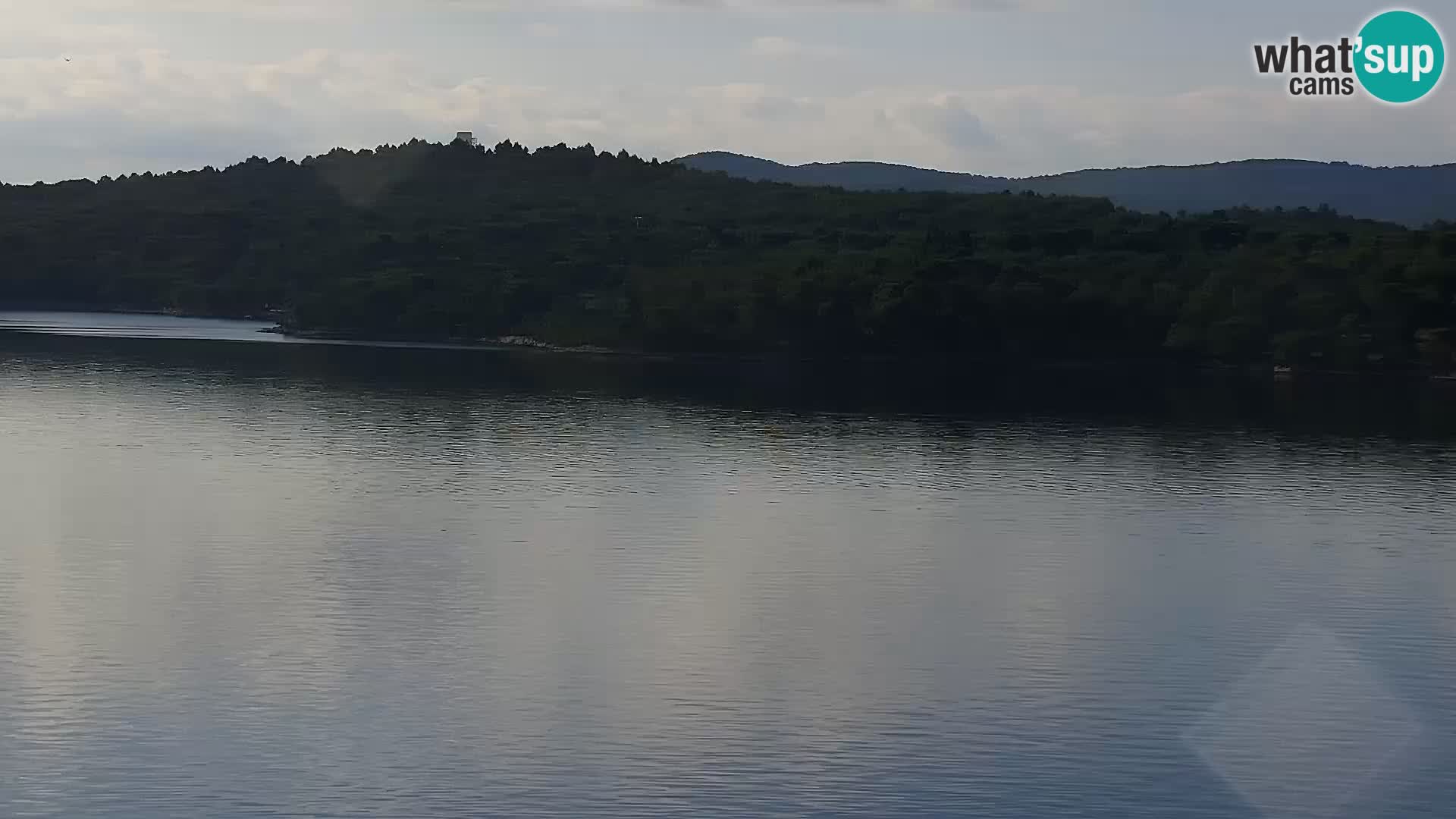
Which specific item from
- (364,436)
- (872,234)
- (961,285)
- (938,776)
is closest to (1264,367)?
(961,285)

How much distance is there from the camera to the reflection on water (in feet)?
77.7

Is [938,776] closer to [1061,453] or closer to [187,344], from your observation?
[1061,453]

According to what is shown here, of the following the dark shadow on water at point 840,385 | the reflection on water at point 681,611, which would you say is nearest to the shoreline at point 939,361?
the dark shadow on water at point 840,385

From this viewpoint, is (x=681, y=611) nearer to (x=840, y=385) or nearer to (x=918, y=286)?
(x=840, y=385)

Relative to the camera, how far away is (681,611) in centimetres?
3409

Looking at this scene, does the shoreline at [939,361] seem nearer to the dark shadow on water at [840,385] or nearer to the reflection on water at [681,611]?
the dark shadow on water at [840,385]

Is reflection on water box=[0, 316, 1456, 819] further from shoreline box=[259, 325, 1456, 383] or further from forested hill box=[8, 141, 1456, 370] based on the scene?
forested hill box=[8, 141, 1456, 370]

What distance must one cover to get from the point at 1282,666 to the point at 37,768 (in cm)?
1838

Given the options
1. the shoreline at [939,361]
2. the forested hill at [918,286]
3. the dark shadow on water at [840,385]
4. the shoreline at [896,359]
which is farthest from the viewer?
the forested hill at [918,286]

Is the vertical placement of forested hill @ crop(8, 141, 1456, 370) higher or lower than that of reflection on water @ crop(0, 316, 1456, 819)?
higher

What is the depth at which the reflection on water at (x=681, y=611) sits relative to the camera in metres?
23.7

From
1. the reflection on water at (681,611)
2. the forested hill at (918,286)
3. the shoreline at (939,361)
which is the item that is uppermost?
the forested hill at (918,286)

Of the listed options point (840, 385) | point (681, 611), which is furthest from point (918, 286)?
point (681, 611)

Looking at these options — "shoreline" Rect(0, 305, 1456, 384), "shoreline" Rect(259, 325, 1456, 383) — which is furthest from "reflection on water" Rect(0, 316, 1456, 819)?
"shoreline" Rect(0, 305, 1456, 384)
